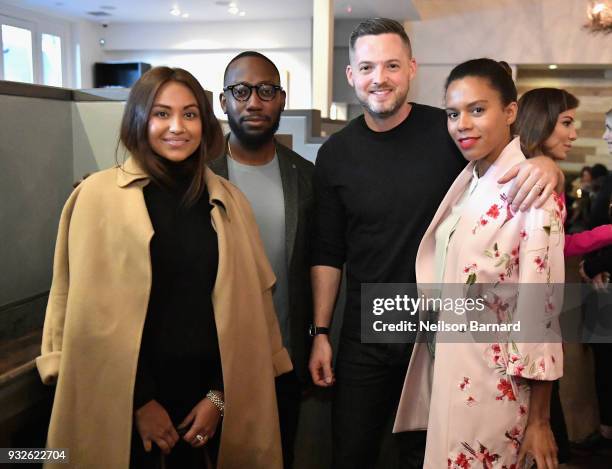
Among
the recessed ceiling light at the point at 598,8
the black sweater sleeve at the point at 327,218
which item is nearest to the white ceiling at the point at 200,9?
the recessed ceiling light at the point at 598,8

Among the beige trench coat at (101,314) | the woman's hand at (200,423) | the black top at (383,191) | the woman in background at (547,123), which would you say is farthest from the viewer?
the woman in background at (547,123)

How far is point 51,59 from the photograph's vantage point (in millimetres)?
9070

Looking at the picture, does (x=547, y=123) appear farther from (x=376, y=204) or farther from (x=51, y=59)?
(x=51, y=59)

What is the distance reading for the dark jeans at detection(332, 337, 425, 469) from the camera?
1.60 m

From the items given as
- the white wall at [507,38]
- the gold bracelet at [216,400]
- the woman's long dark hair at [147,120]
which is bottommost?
the gold bracelet at [216,400]

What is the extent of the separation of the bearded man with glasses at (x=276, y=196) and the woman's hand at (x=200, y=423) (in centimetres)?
43

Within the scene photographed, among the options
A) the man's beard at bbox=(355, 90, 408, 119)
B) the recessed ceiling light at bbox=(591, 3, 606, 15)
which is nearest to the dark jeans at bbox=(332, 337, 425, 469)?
the man's beard at bbox=(355, 90, 408, 119)

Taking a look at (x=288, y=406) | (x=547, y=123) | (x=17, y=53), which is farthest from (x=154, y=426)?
(x=17, y=53)

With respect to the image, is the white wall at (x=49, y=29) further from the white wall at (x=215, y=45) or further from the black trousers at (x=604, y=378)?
the black trousers at (x=604, y=378)

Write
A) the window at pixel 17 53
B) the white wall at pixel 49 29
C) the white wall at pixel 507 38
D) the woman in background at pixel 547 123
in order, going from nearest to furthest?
the woman in background at pixel 547 123 → the white wall at pixel 507 38 → the window at pixel 17 53 → the white wall at pixel 49 29

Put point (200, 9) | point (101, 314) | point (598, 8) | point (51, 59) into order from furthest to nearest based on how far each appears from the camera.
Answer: point (51, 59) → point (200, 9) → point (598, 8) → point (101, 314)

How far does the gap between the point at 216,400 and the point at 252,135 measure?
812mm

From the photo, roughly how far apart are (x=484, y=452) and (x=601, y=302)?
4.15 feet

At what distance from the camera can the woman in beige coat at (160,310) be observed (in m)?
1.23
